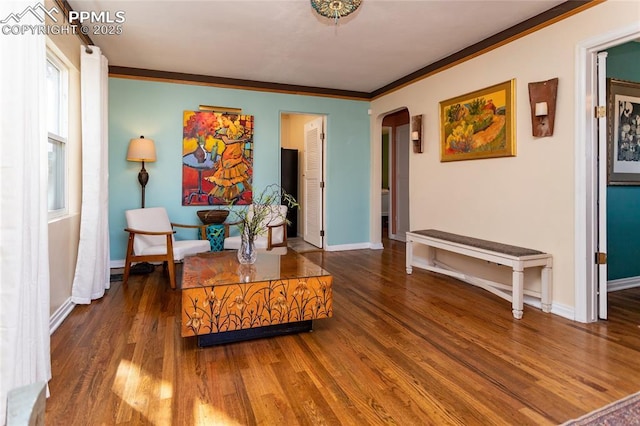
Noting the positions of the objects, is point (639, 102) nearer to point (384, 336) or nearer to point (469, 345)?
point (469, 345)

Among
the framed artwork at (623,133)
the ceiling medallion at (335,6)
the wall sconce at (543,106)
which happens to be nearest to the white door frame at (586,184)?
the wall sconce at (543,106)

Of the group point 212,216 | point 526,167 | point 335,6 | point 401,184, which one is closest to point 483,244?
point 526,167

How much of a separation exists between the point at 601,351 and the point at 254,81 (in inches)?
188

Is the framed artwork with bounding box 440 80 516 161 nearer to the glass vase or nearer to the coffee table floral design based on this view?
the coffee table floral design

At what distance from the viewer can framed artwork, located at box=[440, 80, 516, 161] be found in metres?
3.43

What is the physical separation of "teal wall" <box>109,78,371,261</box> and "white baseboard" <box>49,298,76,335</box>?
5.34ft

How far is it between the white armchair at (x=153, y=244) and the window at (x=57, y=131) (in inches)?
29.4

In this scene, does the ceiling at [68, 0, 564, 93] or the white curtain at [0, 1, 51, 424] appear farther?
the ceiling at [68, 0, 564, 93]

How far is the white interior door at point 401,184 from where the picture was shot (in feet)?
22.3

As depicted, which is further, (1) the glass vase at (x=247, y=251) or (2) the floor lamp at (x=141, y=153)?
(2) the floor lamp at (x=141, y=153)

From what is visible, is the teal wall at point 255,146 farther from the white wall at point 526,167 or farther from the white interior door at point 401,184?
the white wall at point 526,167

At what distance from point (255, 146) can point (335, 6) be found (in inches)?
110

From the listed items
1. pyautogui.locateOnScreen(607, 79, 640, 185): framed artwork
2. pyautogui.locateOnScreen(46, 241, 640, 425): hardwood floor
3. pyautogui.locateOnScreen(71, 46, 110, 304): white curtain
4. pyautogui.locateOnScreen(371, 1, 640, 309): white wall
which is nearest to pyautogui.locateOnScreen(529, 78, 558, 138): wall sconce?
pyautogui.locateOnScreen(371, 1, 640, 309): white wall

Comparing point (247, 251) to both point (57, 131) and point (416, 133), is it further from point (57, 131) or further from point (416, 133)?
point (416, 133)
